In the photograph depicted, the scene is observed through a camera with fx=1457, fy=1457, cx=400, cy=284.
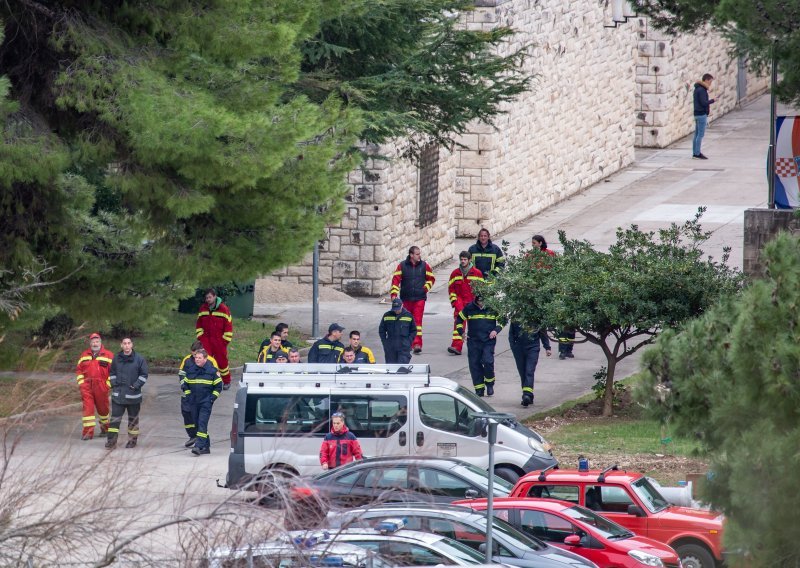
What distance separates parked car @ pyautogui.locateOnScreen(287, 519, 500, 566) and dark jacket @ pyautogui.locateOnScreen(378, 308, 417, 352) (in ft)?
29.9

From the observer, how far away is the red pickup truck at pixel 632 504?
14.2 meters

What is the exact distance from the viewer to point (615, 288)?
1888 cm

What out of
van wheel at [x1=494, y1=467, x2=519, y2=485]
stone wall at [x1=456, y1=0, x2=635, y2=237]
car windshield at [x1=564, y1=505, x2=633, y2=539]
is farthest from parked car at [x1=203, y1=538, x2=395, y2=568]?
stone wall at [x1=456, y1=0, x2=635, y2=237]

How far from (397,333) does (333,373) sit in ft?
15.0

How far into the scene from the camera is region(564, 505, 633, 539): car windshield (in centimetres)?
1358

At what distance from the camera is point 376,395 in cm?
1644

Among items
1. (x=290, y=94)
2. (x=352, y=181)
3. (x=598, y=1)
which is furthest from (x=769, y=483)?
(x=598, y=1)

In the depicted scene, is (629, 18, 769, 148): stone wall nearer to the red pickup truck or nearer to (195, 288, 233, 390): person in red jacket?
(195, 288, 233, 390): person in red jacket

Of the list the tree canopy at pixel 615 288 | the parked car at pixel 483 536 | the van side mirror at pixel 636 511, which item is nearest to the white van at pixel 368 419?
the van side mirror at pixel 636 511

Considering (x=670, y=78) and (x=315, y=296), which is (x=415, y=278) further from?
(x=670, y=78)

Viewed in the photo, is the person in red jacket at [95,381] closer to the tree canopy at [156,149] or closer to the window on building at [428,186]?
the tree canopy at [156,149]

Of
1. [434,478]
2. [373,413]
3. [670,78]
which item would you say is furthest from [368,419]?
[670,78]

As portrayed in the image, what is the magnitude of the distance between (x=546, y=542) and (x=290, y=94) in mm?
10358

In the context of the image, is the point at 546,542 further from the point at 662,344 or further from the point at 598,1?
the point at 598,1
